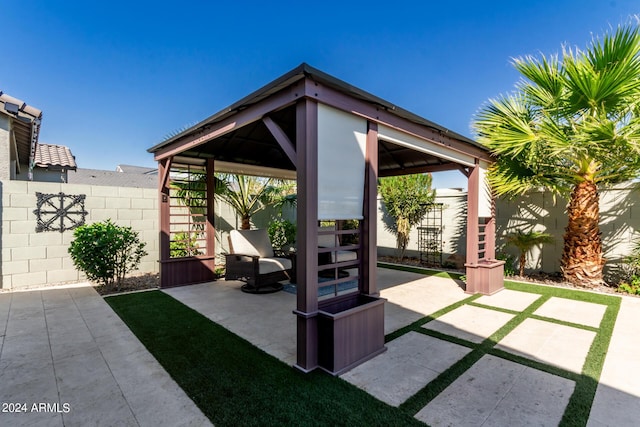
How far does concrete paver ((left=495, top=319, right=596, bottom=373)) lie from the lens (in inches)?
120

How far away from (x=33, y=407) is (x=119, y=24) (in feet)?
26.8

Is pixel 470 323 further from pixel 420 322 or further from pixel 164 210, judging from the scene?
pixel 164 210

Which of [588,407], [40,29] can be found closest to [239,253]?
[588,407]

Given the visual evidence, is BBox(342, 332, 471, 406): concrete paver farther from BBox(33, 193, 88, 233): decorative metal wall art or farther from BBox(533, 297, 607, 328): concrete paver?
BBox(33, 193, 88, 233): decorative metal wall art

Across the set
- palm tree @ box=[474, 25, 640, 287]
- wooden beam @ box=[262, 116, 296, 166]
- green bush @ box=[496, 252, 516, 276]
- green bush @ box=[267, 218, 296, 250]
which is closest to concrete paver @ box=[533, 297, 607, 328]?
palm tree @ box=[474, 25, 640, 287]

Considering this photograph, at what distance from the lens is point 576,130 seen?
5.05m

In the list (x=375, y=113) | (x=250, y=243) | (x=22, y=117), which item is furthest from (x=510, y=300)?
(x=22, y=117)

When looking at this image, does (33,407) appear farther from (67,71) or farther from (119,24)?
(67,71)

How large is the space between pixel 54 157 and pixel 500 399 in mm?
13728

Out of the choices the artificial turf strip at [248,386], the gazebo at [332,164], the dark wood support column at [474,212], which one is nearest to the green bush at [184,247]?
the gazebo at [332,164]

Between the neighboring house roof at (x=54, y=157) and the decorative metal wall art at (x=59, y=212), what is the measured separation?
16.6ft

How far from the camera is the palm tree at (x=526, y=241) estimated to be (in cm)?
661

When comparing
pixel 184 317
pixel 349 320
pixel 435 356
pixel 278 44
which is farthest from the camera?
pixel 278 44

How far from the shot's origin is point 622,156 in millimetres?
5137
